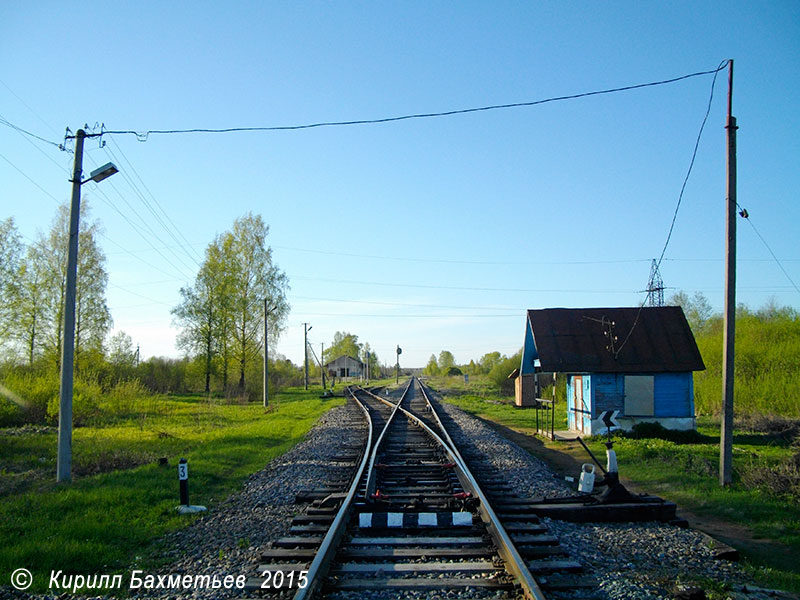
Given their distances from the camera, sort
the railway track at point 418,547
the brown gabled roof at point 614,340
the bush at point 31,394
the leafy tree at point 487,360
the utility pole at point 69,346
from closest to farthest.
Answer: the railway track at point 418,547, the utility pole at point 69,346, the brown gabled roof at point 614,340, the bush at point 31,394, the leafy tree at point 487,360

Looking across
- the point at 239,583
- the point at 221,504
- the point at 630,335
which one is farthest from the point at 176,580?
the point at 630,335

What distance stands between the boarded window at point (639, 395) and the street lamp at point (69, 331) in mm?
16458

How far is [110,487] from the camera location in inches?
367

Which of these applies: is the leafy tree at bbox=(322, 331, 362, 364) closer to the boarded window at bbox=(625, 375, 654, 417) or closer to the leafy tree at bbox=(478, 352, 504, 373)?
the leafy tree at bbox=(478, 352, 504, 373)

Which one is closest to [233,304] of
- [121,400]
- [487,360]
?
[121,400]

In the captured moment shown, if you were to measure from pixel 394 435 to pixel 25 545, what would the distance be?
33.6ft

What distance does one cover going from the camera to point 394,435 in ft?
51.2

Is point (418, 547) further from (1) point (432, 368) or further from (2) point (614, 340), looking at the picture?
(1) point (432, 368)

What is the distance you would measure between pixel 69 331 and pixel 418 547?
8.45 meters

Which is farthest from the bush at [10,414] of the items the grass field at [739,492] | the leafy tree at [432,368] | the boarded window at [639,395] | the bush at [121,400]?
the leafy tree at [432,368]

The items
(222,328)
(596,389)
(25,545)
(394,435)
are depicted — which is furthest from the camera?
(222,328)

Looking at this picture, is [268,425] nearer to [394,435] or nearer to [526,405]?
[394,435]

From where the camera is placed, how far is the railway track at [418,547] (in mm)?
4668

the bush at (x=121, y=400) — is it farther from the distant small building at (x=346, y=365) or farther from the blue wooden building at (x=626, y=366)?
the distant small building at (x=346, y=365)
